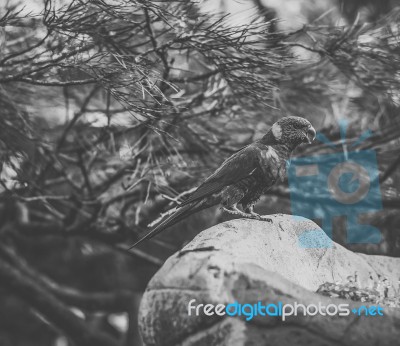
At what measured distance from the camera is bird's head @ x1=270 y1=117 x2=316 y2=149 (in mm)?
1849

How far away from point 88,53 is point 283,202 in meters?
1.23

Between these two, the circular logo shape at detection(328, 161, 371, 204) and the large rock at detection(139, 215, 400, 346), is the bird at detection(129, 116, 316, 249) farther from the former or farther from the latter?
the circular logo shape at detection(328, 161, 371, 204)

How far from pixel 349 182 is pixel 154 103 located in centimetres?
118

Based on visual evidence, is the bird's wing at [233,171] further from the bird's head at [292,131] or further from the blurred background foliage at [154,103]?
the blurred background foliage at [154,103]

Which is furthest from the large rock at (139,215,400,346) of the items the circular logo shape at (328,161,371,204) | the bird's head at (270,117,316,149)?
the circular logo shape at (328,161,371,204)

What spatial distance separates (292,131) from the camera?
1.86 meters

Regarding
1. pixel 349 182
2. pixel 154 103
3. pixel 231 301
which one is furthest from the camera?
pixel 349 182

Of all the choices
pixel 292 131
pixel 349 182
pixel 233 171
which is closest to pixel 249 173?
pixel 233 171

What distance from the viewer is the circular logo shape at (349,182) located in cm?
256

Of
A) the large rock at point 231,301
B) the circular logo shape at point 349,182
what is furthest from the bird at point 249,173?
the circular logo shape at point 349,182

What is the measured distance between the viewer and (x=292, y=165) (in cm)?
262

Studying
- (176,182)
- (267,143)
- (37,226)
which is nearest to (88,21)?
(267,143)

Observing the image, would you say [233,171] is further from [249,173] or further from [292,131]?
[292,131]

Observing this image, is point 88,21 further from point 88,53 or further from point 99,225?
point 99,225
